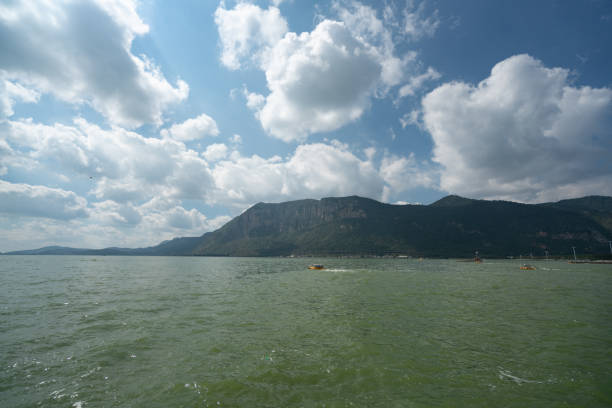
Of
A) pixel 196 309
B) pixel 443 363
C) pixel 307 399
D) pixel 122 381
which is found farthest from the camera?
pixel 196 309

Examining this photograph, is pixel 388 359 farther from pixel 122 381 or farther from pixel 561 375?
pixel 122 381

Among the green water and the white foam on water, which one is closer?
the green water

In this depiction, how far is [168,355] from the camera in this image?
1425 centimetres

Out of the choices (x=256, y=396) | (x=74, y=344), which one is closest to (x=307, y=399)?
(x=256, y=396)

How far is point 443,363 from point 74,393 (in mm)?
16373

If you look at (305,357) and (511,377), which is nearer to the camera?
(511,377)

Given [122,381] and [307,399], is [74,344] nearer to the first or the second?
[122,381]

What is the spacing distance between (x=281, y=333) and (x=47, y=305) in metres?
27.0

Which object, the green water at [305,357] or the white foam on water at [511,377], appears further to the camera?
the white foam on water at [511,377]

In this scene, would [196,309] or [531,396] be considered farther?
[196,309]

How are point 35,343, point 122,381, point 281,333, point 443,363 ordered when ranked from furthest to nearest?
point 281,333
point 35,343
point 443,363
point 122,381

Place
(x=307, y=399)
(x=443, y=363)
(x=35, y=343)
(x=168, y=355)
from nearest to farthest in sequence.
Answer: (x=307, y=399) < (x=443, y=363) < (x=168, y=355) < (x=35, y=343)

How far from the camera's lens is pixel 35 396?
992cm

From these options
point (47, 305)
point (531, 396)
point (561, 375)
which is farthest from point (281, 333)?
point (47, 305)
